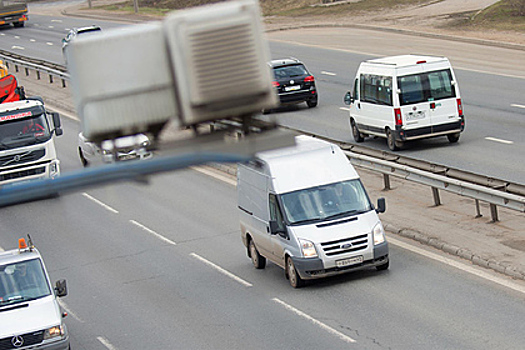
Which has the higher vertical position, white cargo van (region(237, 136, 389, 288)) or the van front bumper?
white cargo van (region(237, 136, 389, 288))

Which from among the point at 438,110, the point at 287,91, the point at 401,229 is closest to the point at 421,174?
the point at 401,229

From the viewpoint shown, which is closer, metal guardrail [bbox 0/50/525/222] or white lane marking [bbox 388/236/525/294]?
white lane marking [bbox 388/236/525/294]

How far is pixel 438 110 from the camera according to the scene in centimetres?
2734

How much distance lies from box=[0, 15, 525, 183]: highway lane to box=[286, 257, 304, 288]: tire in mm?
6070

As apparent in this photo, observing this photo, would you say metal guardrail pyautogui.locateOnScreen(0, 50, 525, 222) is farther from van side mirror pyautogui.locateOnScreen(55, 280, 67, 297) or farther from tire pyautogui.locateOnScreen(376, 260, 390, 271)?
van side mirror pyautogui.locateOnScreen(55, 280, 67, 297)

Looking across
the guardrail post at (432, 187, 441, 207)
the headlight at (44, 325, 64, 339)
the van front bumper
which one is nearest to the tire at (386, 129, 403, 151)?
the guardrail post at (432, 187, 441, 207)

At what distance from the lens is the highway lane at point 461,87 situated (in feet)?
88.5

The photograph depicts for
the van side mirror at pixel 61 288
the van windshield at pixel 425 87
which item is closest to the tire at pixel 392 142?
the van windshield at pixel 425 87

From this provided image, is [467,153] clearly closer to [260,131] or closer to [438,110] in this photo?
[438,110]

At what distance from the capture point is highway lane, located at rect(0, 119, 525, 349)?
14.9m

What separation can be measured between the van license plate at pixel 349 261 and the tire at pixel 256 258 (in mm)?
2448

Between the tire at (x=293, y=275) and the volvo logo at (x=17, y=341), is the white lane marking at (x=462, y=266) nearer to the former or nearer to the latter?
the tire at (x=293, y=275)

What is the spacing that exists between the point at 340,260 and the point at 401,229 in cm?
346

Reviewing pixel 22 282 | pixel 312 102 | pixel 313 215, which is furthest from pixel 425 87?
pixel 22 282
